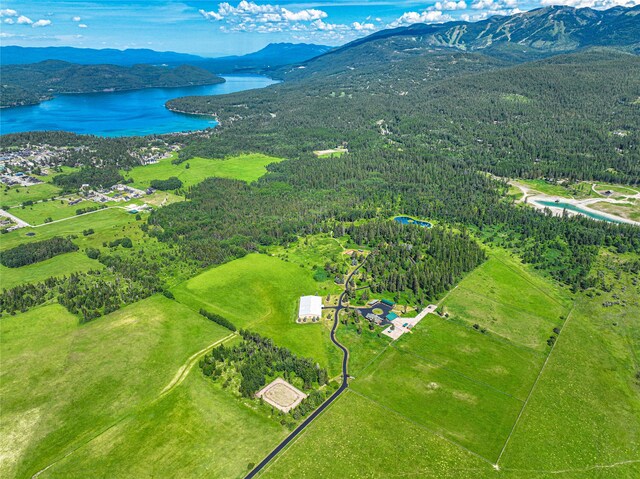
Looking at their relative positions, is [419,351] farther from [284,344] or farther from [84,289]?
[84,289]

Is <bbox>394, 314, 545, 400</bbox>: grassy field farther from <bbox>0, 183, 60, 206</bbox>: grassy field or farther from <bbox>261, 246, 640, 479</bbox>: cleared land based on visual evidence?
<bbox>0, 183, 60, 206</bbox>: grassy field

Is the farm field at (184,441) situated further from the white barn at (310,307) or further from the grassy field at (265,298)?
the white barn at (310,307)

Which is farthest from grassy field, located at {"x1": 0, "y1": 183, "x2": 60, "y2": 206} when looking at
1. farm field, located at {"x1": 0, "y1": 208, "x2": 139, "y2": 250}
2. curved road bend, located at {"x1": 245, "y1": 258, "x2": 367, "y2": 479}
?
curved road bend, located at {"x1": 245, "y1": 258, "x2": 367, "y2": 479}

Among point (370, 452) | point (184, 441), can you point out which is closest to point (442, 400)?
point (370, 452)

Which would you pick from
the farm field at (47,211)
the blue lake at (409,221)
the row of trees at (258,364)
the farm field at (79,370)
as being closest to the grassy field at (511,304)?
the blue lake at (409,221)

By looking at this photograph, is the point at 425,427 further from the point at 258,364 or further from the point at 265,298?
the point at 265,298

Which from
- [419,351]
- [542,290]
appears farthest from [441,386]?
[542,290]
